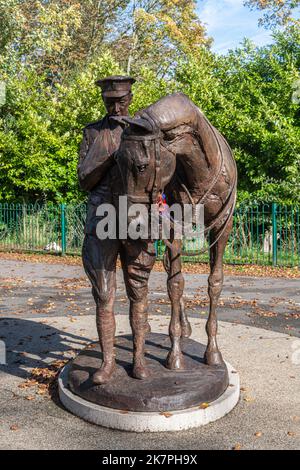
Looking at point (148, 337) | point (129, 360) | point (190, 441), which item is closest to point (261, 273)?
point (148, 337)

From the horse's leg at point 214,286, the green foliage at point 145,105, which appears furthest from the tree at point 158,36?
the horse's leg at point 214,286

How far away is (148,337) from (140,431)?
167 cm

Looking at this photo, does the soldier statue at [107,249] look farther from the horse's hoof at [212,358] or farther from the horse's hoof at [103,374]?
the horse's hoof at [212,358]

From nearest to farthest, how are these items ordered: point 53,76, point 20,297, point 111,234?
point 111,234 → point 20,297 → point 53,76

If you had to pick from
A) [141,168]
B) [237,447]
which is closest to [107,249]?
[141,168]

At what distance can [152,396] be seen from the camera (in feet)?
12.9

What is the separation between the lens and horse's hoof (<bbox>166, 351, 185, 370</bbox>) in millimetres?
4457

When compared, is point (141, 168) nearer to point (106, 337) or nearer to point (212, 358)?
point (106, 337)

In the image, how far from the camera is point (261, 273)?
1306cm

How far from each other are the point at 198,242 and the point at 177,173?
26.3 feet

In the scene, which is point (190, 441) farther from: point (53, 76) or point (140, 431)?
point (53, 76)

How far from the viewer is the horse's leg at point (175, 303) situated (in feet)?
14.7

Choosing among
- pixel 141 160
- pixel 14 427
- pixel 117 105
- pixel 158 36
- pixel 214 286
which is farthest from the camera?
pixel 158 36

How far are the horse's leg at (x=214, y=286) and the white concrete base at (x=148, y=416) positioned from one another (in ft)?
1.42
